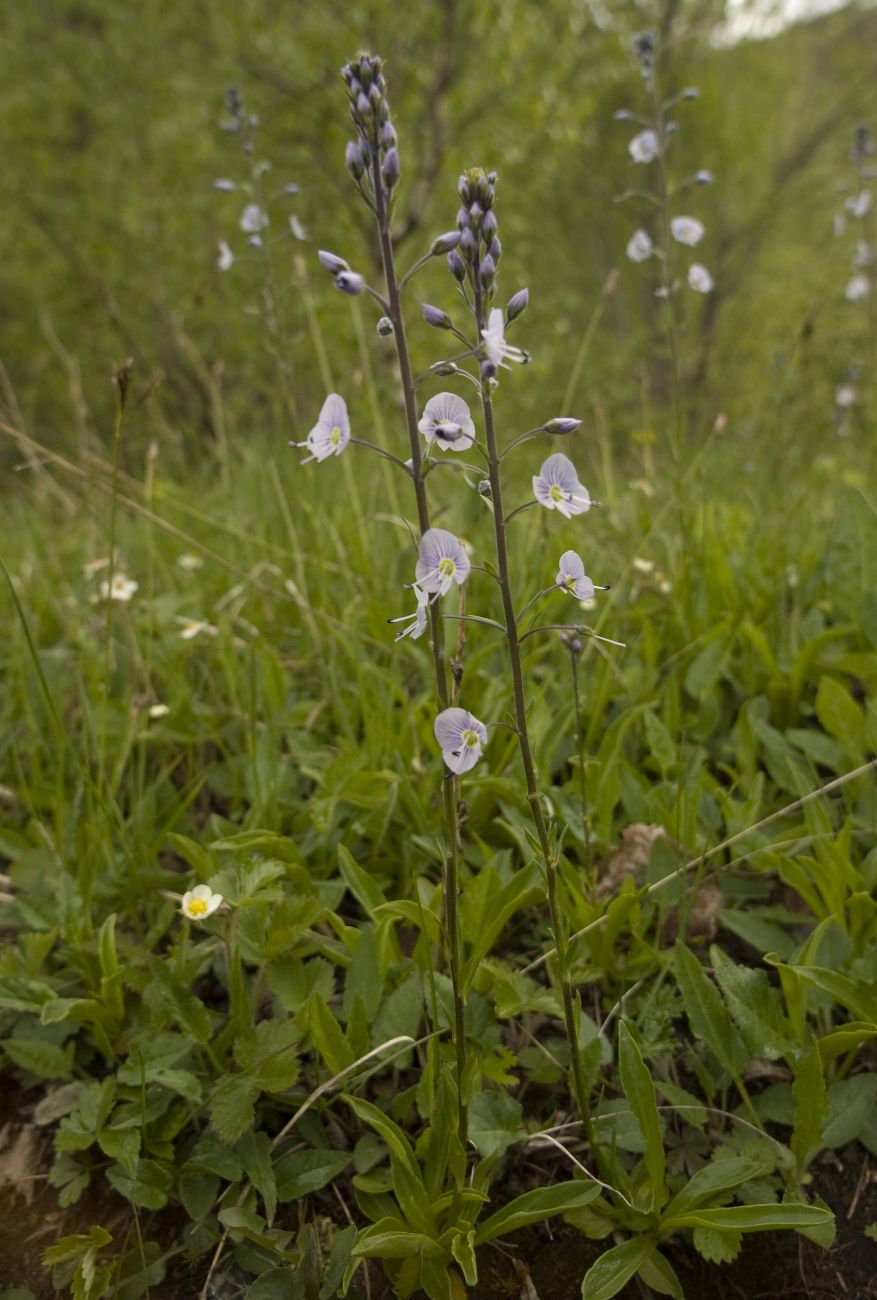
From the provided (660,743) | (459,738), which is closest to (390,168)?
(459,738)

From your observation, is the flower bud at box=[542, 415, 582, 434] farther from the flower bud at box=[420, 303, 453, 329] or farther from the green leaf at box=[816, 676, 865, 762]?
the green leaf at box=[816, 676, 865, 762]

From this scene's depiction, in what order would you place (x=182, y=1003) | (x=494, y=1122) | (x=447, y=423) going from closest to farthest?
(x=447, y=423) → (x=494, y=1122) → (x=182, y=1003)

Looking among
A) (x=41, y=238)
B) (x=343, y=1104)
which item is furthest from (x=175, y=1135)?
(x=41, y=238)

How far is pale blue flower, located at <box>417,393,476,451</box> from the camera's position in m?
1.21

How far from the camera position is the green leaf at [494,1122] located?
1.54m

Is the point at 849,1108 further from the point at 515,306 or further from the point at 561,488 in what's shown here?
the point at 515,306

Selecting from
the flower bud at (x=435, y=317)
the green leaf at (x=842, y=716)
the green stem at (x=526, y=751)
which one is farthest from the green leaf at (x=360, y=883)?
the green leaf at (x=842, y=716)

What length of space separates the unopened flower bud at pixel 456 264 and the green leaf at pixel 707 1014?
1.18 m

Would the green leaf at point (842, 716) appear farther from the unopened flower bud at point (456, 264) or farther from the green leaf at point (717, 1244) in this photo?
the unopened flower bud at point (456, 264)

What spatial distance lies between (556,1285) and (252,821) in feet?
3.53

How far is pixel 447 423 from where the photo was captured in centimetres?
125

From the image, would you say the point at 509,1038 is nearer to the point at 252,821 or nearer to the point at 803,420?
the point at 252,821

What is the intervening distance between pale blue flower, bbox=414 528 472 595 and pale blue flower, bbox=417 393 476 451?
116mm

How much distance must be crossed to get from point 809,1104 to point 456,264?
142 cm
